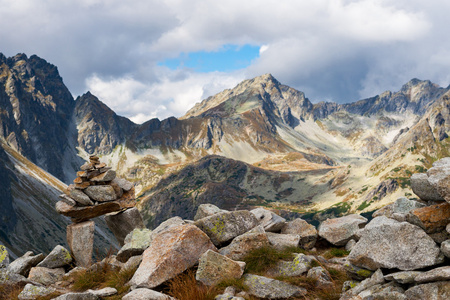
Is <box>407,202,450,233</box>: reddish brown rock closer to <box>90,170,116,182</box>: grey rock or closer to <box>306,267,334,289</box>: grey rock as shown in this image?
<box>306,267,334,289</box>: grey rock

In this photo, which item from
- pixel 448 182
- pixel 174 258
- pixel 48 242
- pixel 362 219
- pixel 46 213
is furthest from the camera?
pixel 46 213

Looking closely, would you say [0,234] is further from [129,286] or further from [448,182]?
[448,182]

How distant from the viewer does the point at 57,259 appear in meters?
17.8

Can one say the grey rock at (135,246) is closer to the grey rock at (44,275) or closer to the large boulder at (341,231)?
the grey rock at (44,275)

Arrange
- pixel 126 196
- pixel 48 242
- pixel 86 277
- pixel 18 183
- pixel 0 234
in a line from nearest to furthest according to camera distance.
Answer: pixel 86 277, pixel 126 196, pixel 0 234, pixel 48 242, pixel 18 183

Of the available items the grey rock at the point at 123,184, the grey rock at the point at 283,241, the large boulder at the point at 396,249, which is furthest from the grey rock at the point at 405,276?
the grey rock at the point at 123,184

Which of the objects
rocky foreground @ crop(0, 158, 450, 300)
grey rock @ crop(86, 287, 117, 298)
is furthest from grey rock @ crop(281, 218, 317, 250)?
grey rock @ crop(86, 287, 117, 298)

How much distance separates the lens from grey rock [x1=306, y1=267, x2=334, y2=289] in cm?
1072

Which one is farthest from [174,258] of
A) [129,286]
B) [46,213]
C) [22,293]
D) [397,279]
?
[46,213]

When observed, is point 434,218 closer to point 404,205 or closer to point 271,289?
point 404,205

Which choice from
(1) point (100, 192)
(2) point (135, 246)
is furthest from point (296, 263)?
(1) point (100, 192)

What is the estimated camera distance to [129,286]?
11680mm

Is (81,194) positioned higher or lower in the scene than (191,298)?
higher

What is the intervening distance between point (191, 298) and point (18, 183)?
22620 centimetres
